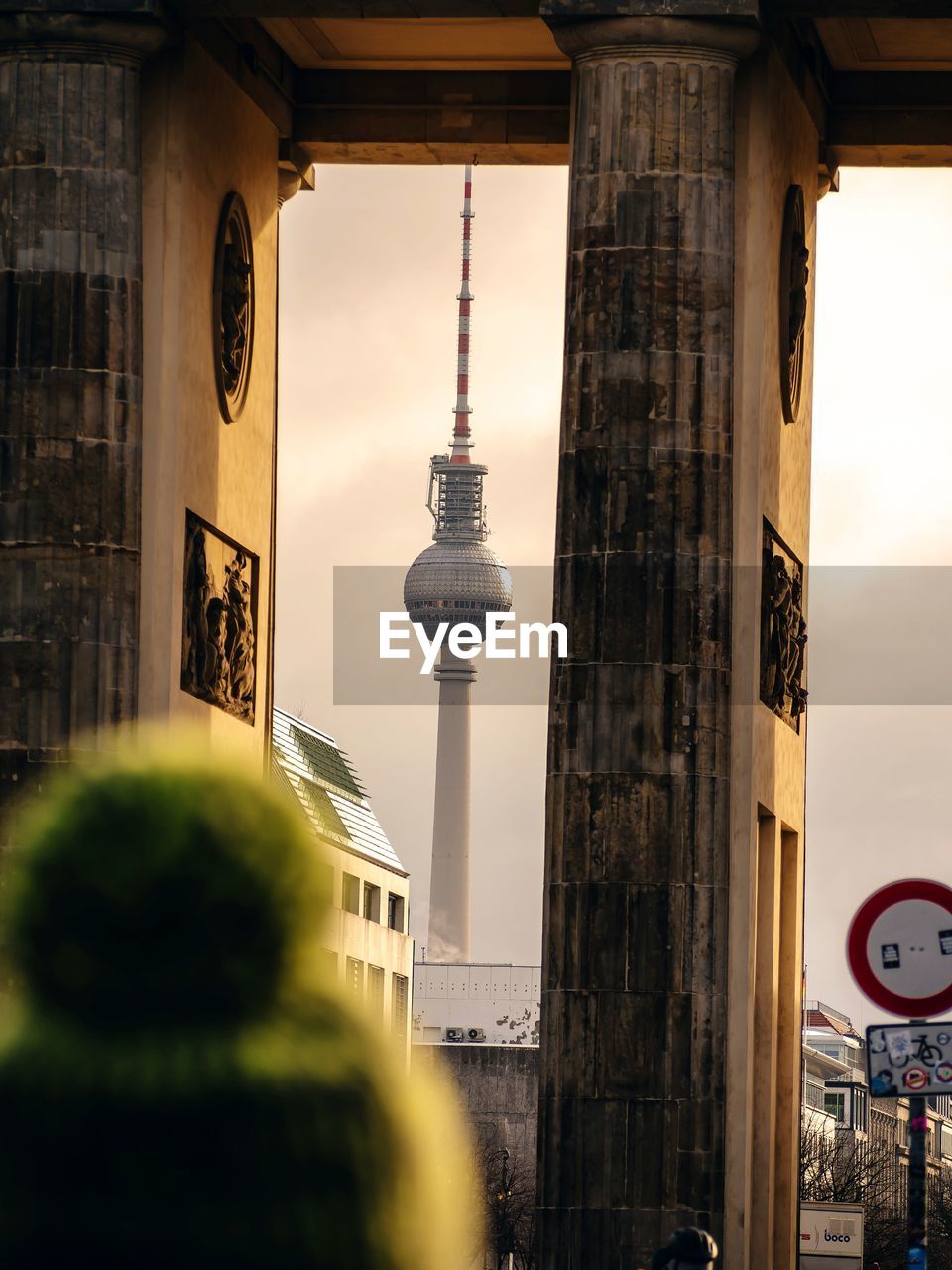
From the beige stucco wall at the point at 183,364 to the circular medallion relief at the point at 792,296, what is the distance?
6.23 m

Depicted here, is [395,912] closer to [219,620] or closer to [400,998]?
[400,998]

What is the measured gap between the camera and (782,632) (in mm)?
32844

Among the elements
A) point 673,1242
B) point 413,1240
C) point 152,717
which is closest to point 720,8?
point 152,717

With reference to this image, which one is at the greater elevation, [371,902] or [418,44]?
[418,44]

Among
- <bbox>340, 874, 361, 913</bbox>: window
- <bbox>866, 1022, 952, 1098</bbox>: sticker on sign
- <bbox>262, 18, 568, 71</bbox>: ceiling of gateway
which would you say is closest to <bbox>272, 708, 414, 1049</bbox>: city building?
<bbox>340, 874, 361, 913</bbox>: window

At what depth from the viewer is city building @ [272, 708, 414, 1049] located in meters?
119

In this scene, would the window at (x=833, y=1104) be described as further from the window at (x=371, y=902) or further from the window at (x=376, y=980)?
the window at (x=371, y=902)

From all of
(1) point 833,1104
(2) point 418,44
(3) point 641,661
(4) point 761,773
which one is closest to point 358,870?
(1) point 833,1104

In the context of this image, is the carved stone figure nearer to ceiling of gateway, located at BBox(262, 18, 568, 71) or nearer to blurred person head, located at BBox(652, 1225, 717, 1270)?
ceiling of gateway, located at BBox(262, 18, 568, 71)

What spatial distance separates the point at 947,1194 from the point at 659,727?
10484cm

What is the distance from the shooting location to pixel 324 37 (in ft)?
114

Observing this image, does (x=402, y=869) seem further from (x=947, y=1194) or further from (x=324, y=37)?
(x=324, y=37)

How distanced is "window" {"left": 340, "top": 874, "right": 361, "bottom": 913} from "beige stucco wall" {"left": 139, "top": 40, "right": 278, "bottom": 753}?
84.7 metres

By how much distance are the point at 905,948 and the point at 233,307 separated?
19.2 m
